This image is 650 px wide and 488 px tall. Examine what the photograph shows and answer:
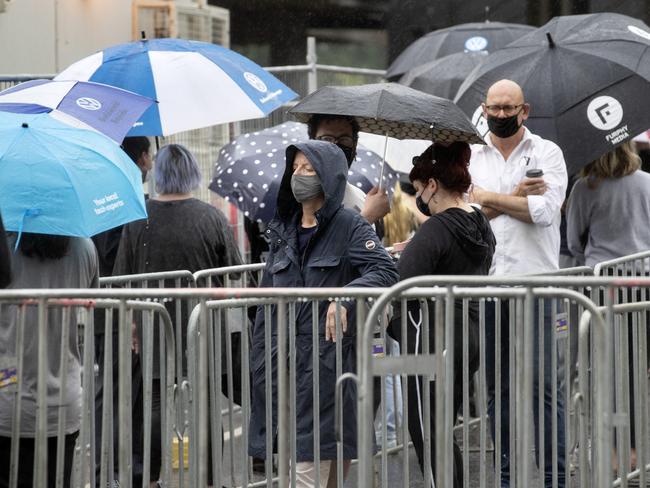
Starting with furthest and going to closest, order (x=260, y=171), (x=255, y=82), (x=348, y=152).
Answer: (x=260, y=171) < (x=255, y=82) < (x=348, y=152)

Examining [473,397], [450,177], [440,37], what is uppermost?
[440,37]

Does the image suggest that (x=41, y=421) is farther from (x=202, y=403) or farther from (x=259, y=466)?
(x=259, y=466)

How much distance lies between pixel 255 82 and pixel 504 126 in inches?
65.8

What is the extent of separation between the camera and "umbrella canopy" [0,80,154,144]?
22.7 feet

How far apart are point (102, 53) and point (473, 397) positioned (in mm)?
3410

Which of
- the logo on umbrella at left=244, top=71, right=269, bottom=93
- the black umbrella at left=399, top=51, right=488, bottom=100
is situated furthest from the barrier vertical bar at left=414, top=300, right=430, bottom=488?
the black umbrella at left=399, top=51, right=488, bottom=100

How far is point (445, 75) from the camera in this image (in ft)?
41.9

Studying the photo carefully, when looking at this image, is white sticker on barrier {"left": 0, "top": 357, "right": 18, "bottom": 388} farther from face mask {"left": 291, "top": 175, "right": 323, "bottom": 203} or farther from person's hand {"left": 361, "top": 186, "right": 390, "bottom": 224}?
person's hand {"left": 361, "top": 186, "right": 390, "bottom": 224}

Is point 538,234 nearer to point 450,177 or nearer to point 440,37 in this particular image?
point 450,177

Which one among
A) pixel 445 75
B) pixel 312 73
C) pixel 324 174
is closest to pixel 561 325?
pixel 324 174

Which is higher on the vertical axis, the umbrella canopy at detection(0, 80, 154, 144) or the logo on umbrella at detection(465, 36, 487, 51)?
the logo on umbrella at detection(465, 36, 487, 51)

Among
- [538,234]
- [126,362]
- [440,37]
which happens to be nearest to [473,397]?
[538,234]

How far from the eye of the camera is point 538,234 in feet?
25.3

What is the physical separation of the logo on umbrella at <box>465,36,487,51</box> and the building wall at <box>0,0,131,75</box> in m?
3.93
